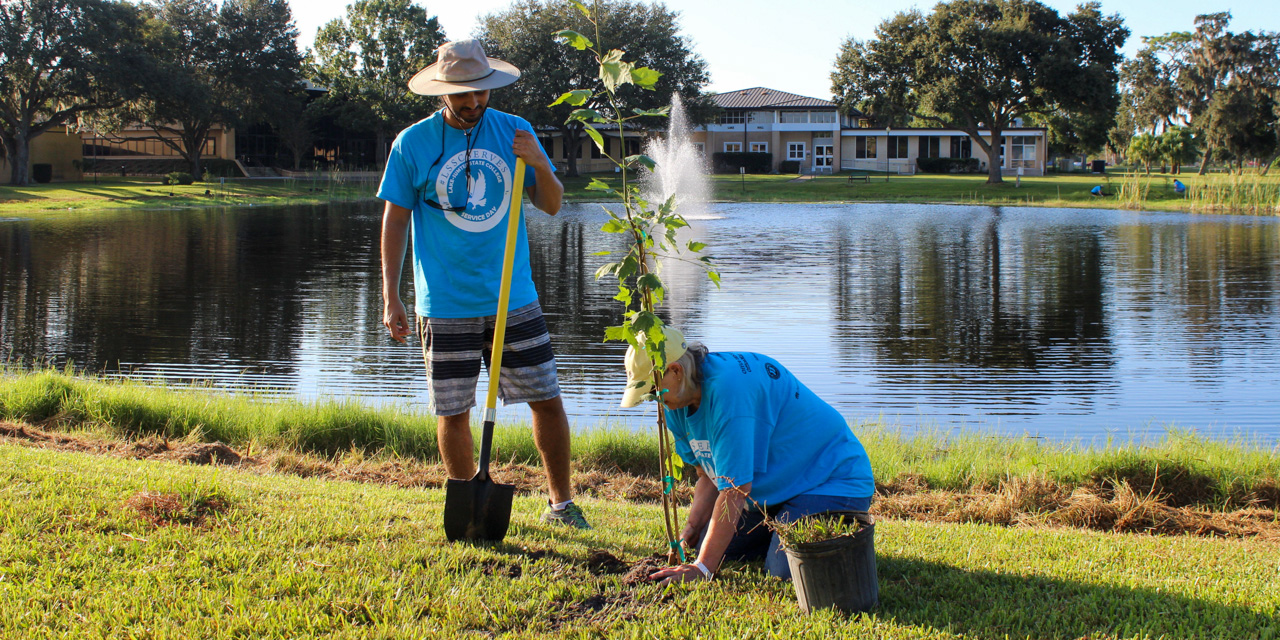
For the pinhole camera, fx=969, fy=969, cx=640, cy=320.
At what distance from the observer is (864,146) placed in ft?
244

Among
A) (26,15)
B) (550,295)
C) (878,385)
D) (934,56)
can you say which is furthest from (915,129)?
(878,385)

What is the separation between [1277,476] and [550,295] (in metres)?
10.5

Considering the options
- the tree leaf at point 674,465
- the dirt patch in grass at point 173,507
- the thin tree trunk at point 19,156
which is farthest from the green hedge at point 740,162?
the tree leaf at point 674,465

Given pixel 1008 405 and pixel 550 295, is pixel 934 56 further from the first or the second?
pixel 1008 405

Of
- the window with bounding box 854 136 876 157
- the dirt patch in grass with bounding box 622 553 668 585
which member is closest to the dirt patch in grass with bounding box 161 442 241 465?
the dirt patch in grass with bounding box 622 553 668 585

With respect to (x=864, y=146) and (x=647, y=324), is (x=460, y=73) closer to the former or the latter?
(x=647, y=324)

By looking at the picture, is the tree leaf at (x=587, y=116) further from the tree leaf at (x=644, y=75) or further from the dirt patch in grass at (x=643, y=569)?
the dirt patch in grass at (x=643, y=569)

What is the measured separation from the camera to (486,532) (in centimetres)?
391

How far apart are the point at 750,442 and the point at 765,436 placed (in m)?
0.17

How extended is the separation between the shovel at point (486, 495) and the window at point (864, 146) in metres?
73.3

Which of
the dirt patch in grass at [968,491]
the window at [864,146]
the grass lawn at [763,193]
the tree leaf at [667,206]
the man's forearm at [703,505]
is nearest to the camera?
the tree leaf at [667,206]

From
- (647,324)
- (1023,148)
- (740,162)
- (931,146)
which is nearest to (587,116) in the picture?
(647,324)

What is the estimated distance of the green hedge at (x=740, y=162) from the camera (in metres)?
70.0

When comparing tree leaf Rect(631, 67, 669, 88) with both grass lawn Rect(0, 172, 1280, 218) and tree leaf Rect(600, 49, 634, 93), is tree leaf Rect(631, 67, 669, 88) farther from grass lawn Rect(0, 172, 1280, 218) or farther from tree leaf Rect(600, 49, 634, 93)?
grass lawn Rect(0, 172, 1280, 218)
